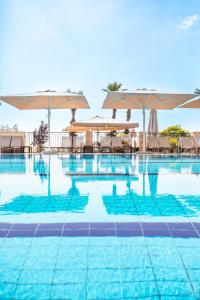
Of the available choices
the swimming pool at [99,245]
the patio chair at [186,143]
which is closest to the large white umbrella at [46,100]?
the patio chair at [186,143]

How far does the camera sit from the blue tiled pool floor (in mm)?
1811

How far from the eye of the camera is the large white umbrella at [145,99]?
41.1 ft

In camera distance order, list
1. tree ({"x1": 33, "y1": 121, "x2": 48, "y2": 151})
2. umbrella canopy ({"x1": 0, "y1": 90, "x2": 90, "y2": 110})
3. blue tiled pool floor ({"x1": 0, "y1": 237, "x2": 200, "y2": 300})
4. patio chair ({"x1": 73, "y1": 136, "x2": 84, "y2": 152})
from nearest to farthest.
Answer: blue tiled pool floor ({"x1": 0, "y1": 237, "x2": 200, "y2": 300}), umbrella canopy ({"x1": 0, "y1": 90, "x2": 90, "y2": 110}), patio chair ({"x1": 73, "y1": 136, "x2": 84, "y2": 152}), tree ({"x1": 33, "y1": 121, "x2": 48, "y2": 151})

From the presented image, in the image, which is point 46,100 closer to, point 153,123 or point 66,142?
A: point 66,142

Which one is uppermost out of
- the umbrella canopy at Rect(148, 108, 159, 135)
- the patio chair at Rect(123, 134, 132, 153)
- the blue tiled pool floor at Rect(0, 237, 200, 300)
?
the umbrella canopy at Rect(148, 108, 159, 135)

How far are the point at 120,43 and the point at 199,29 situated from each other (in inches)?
148

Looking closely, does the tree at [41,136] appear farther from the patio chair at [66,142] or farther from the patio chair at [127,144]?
the patio chair at [127,144]

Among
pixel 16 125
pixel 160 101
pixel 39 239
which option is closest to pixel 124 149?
pixel 160 101

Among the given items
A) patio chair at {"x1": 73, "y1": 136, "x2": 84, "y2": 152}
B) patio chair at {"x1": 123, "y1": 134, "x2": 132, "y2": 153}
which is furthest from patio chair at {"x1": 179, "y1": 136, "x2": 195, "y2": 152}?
patio chair at {"x1": 73, "y1": 136, "x2": 84, "y2": 152}

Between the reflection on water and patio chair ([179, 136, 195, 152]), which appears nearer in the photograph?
the reflection on water

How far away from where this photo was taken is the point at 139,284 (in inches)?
74.6

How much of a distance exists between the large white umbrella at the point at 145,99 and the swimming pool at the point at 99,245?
8215mm

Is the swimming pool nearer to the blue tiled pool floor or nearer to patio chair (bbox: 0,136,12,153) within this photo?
the blue tiled pool floor

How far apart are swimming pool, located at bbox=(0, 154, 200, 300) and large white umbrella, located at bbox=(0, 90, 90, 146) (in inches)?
331
